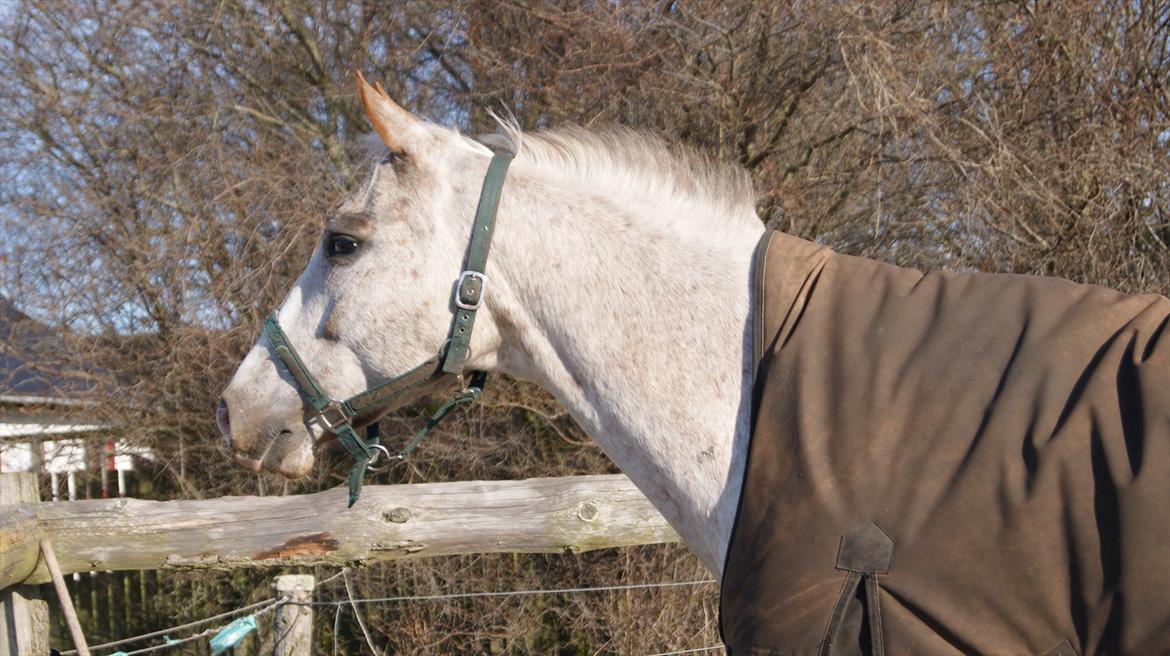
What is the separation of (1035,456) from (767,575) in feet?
1.57

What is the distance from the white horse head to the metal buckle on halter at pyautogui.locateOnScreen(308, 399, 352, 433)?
0.03 m

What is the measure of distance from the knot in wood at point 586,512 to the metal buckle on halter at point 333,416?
1684 mm

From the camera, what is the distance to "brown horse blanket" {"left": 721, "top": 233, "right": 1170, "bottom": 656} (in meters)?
1.37

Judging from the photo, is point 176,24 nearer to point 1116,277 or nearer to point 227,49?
point 227,49

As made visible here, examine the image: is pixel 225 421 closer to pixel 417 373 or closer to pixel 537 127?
pixel 417 373

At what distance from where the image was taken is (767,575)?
60.1 inches

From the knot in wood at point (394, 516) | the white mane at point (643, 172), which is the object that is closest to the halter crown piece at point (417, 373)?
the white mane at point (643, 172)

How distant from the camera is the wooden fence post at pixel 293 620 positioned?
3.72 m

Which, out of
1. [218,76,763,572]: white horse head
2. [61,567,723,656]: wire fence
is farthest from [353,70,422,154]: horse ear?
[61,567,723,656]: wire fence

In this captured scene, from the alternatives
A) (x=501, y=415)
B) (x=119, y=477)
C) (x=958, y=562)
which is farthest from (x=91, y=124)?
(x=958, y=562)

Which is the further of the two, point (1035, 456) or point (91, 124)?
point (91, 124)

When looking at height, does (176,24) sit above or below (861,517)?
above

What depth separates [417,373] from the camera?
79.4 inches

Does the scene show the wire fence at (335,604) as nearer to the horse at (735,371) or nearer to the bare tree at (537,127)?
the bare tree at (537,127)
